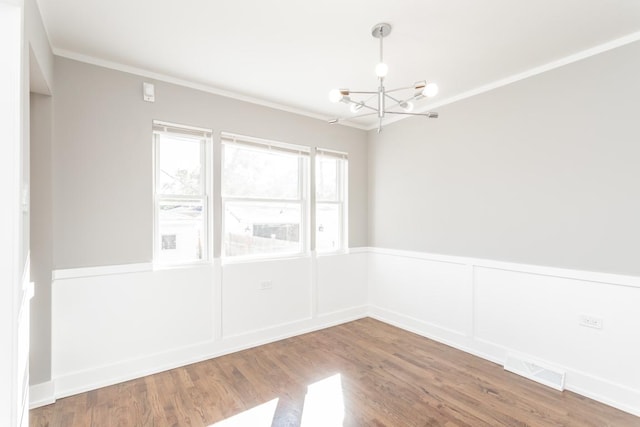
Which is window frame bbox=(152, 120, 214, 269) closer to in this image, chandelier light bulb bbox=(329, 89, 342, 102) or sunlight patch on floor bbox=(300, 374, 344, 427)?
sunlight patch on floor bbox=(300, 374, 344, 427)

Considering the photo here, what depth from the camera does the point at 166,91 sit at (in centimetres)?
297

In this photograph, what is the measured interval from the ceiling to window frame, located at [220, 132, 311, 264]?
61cm

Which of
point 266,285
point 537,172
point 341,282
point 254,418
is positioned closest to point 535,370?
point 537,172

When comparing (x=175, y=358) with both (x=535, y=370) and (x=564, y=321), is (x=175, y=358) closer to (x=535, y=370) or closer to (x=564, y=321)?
(x=535, y=370)

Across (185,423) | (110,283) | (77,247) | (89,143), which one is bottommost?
(185,423)

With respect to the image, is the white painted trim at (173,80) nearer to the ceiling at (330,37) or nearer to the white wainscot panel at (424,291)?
the ceiling at (330,37)

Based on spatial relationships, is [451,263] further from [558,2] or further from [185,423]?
[185,423]

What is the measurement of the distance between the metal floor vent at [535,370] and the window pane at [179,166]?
11.3 ft

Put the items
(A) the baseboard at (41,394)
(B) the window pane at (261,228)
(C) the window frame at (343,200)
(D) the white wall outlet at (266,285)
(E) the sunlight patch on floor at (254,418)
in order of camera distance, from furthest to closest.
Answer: (C) the window frame at (343,200) < (D) the white wall outlet at (266,285) < (B) the window pane at (261,228) < (A) the baseboard at (41,394) < (E) the sunlight patch on floor at (254,418)

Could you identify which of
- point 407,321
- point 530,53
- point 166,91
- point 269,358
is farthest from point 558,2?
point 269,358

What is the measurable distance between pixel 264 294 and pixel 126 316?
1.36m

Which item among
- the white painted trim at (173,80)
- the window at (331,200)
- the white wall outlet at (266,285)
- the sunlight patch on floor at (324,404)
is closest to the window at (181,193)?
the white painted trim at (173,80)

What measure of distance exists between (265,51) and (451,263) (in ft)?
9.40

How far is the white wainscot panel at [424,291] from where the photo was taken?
340 centimetres
